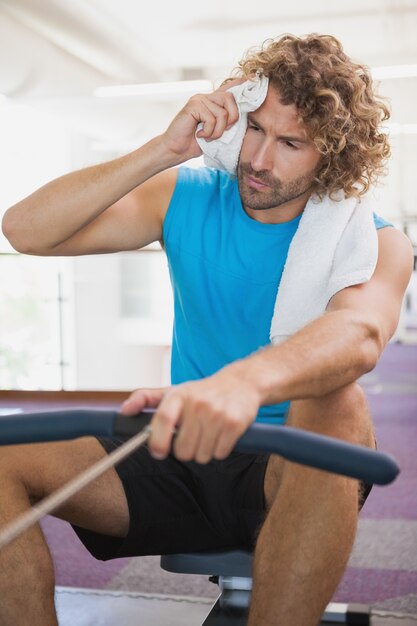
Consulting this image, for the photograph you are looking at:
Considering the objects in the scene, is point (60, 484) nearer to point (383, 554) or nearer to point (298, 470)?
point (298, 470)

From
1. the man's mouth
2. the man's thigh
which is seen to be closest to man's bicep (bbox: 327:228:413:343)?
the man's mouth

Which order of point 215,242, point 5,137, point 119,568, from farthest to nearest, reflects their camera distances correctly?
point 5,137
point 119,568
point 215,242

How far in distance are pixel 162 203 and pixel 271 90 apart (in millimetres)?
308

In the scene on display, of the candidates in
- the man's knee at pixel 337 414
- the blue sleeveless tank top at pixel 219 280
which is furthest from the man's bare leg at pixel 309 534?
the blue sleeveless tank top at pixel 219 280

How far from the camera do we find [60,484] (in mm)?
1337

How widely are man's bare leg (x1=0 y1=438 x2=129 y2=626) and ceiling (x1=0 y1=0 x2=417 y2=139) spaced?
11.3ft

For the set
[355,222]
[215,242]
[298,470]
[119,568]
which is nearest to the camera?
[298,470]

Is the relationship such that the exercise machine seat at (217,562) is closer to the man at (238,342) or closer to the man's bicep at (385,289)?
the man at (238,342)

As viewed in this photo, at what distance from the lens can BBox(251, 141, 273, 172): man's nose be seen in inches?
59.4

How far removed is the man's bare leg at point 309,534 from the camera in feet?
Answer: 3.80

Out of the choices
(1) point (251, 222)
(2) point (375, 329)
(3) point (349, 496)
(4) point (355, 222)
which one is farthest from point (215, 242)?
(3) point (349, 496)

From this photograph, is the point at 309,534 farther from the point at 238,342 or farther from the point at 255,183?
the point at 255,183

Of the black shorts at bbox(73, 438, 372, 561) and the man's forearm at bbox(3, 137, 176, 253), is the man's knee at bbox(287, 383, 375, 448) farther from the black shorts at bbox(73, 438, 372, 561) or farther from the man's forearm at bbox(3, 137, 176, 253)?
the man's forearm at bbox(3, 137, 176, 253)

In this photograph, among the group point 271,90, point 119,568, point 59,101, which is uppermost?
point 59,101
